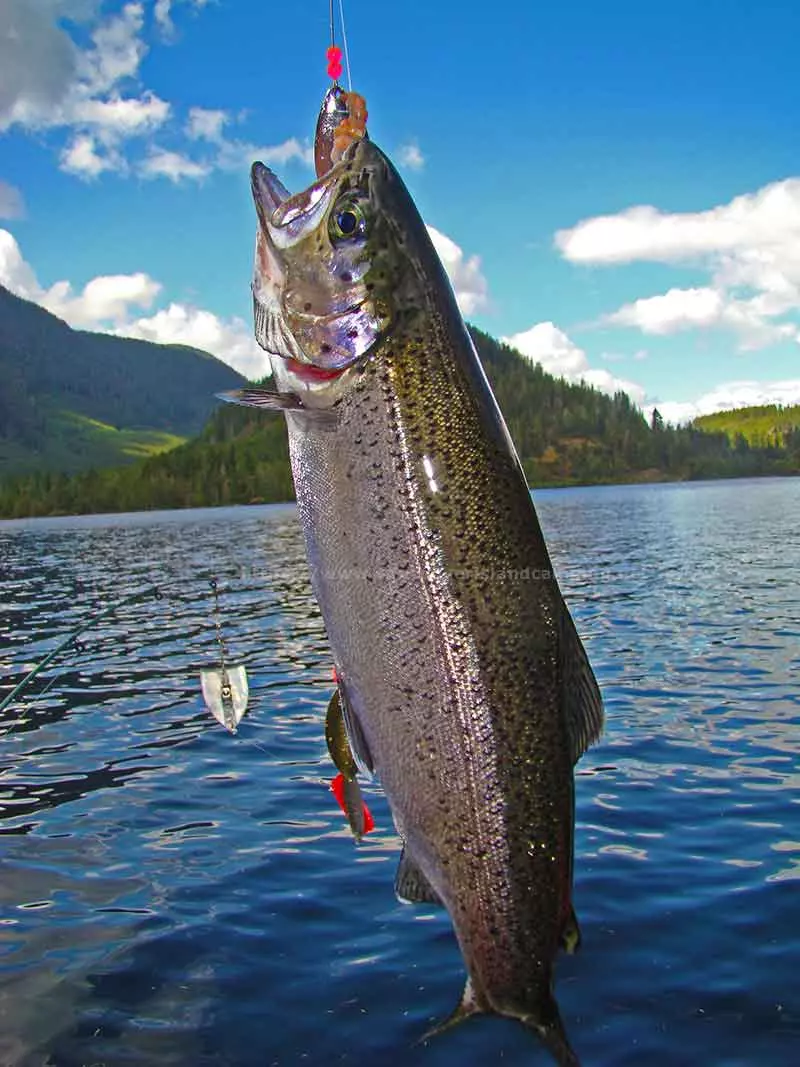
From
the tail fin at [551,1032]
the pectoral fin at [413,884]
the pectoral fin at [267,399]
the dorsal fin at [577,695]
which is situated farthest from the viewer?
the pectoral fin at [413,884]

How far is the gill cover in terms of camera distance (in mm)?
4223

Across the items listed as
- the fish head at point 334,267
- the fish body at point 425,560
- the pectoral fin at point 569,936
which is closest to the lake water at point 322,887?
the pectoral fin at point 569,936

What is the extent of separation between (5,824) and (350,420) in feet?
40.9

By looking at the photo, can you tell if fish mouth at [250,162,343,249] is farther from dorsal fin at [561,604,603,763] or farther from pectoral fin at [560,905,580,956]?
pectoral fin at [560,905,580,956]

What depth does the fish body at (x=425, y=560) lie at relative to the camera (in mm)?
4258

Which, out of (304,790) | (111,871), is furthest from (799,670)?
(111,871)

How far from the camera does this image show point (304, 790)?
15.5 metres

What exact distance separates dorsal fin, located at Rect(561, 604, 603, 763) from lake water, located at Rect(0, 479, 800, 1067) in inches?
181

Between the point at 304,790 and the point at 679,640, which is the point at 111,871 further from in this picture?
the point at 679,640

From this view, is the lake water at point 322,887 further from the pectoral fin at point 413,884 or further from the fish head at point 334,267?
the fish head at point 334,267

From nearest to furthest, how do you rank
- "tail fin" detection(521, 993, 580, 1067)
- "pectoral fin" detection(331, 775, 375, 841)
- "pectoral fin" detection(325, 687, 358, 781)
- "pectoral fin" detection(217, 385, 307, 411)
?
"pectoral fin" detection(217, 385, 307, 411) → "tail fin" detection(521, 993, 580, 1067) → "pectoral fin" detection(325, 687, 358, 781) → "pectoral fin" detection(331, 775, 375, 841)

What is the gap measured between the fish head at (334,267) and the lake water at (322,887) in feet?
20.4

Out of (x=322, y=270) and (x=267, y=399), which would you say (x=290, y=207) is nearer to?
(x=322, y=270)

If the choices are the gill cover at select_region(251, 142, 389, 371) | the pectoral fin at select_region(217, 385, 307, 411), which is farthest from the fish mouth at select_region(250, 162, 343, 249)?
the pectoral fin at select_region(217, 385, 307, 411)
